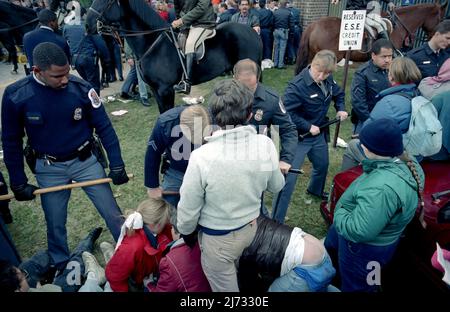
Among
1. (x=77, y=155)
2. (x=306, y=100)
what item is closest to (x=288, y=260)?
(x=306, y=100)

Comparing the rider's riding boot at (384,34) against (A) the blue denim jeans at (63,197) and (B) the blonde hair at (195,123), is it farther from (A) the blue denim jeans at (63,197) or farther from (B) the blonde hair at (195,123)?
(A) the blue denim jeans at (63,197)

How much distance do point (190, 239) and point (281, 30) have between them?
1022 cm

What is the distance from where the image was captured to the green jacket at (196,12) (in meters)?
5.92

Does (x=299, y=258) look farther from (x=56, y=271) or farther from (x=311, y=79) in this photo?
(x=56, y=271)

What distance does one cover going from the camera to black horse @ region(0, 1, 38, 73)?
10367mm

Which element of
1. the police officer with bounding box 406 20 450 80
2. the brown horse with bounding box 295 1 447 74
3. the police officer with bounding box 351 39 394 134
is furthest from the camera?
the brown horse with bounding box 295 1 447 74

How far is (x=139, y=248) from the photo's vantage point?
2.66m

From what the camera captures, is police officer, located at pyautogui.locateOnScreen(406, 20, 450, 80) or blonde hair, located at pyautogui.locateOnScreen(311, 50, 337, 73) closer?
blonde hair, located at pyautogui.locateOnScreen(311, 50, 337, 73)

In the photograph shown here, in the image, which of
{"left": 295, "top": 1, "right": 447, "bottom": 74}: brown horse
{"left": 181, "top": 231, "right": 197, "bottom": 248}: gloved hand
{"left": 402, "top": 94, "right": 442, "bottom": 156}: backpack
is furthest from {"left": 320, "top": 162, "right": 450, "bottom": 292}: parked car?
{"left": 295, "top": 1, "right": 447, "bottom": 74}: brown horse

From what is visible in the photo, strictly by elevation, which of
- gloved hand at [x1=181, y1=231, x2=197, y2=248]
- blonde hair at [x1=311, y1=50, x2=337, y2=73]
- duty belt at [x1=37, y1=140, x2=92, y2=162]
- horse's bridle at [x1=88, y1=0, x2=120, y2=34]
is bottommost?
gloved hand at [x1=181, y1=231, x2=197, y2=248]

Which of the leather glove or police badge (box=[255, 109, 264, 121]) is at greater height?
police badge (box=[255, 109, 264, 121])

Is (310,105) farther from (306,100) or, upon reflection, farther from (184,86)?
(184,86)

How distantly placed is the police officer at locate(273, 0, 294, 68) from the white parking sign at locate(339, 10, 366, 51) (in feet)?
19.1

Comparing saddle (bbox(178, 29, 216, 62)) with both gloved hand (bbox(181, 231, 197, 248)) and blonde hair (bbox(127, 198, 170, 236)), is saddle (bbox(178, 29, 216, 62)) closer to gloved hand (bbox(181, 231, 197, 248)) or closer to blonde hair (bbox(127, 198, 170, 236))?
blonde hair (bbox(127, 198, 170, 236))
